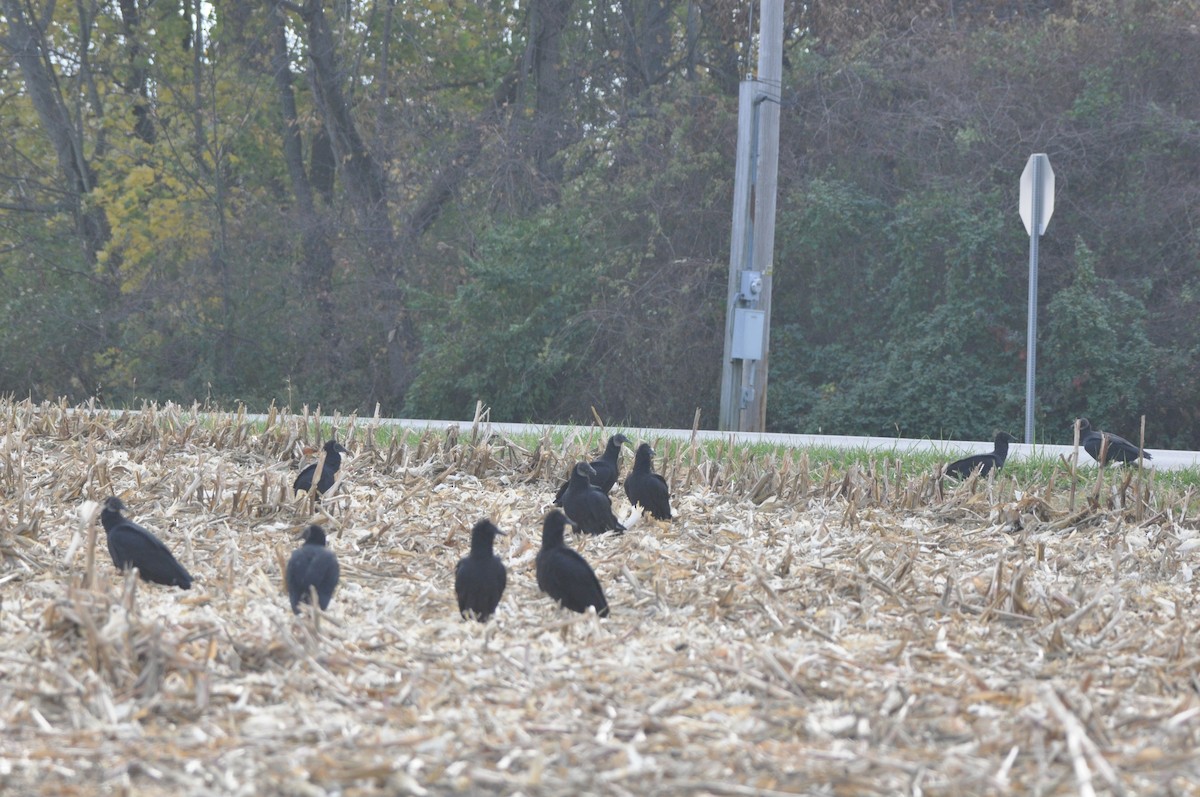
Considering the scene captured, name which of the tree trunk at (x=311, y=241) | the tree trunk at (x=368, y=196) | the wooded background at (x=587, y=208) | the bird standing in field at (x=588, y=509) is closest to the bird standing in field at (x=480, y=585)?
the bird standing in field at (x=588, y=509)

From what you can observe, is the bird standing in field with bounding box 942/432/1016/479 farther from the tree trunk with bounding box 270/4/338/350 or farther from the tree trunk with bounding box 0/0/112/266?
the tree trunk with bounding box 0/0/112/266

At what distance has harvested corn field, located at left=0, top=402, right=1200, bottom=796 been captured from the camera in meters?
3.54

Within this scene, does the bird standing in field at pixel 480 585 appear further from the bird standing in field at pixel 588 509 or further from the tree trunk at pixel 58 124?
the tree trunk at pixel 58 124

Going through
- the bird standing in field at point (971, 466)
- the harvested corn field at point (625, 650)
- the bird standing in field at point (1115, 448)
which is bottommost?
the harvested corn field at point (625, 650)

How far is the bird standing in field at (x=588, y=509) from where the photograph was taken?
22.3 ft

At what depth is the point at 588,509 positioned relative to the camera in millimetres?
6809

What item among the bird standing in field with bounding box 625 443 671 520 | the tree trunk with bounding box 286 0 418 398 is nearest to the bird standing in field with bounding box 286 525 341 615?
the bird standing in field with bounding box 625 443 671 520

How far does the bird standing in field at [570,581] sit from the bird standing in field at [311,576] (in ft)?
2.46

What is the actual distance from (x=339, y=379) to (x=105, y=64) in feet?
24.3

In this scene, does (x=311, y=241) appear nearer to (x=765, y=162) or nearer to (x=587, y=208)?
(x=587, y=208)

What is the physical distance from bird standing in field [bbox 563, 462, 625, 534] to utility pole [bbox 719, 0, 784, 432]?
31.8 feet

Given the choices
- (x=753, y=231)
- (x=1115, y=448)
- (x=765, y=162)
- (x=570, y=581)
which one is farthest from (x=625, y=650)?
(x=765, y=162)

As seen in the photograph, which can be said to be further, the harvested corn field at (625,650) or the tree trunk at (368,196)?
the tree trunk at (368,196)

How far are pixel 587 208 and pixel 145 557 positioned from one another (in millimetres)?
16127
